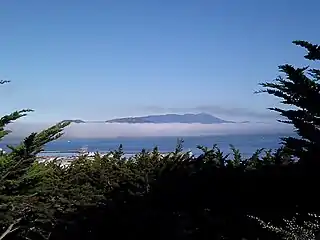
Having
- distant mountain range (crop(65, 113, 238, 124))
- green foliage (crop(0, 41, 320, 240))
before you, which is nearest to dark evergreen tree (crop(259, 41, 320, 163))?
green foliage (crop(0, 41, 320, 240))

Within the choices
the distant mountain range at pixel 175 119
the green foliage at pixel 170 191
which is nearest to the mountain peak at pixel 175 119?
the distant mountain range at pixel 175 119

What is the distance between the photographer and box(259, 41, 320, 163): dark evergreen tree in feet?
14.5

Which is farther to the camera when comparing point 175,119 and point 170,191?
point 175,119

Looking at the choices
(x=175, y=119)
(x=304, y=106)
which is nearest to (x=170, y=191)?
(x=304, y=106)

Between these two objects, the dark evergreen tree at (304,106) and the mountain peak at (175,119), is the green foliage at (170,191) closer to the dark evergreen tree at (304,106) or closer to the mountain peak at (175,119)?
the dark evergreen tree at (304,106)

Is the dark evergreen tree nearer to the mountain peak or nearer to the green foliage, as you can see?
the green foliage

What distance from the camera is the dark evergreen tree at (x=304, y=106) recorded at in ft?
14.5

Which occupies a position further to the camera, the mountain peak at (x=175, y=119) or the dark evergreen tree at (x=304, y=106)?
the mountain peak at (x=175, y=119)

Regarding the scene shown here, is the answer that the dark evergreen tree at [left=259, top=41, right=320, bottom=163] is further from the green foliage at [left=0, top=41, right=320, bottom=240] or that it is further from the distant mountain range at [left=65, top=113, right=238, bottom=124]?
the distant mountain range at [left=65, top=113, right=238, bottom=124]

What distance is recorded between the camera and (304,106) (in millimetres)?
4633

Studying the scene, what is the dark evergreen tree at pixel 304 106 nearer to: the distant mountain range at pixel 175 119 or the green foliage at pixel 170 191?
the green foliage at pixel 170 191

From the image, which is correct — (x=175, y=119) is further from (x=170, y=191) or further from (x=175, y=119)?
(x=170, y=191)

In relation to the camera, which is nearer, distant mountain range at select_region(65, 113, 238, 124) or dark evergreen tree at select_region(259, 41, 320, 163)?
dark evergreen tree at select_region(259, 41, 320, 163)

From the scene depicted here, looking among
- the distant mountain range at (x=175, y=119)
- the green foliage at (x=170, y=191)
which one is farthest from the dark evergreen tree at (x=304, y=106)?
the distant mountain range at (x=175, y=119)
